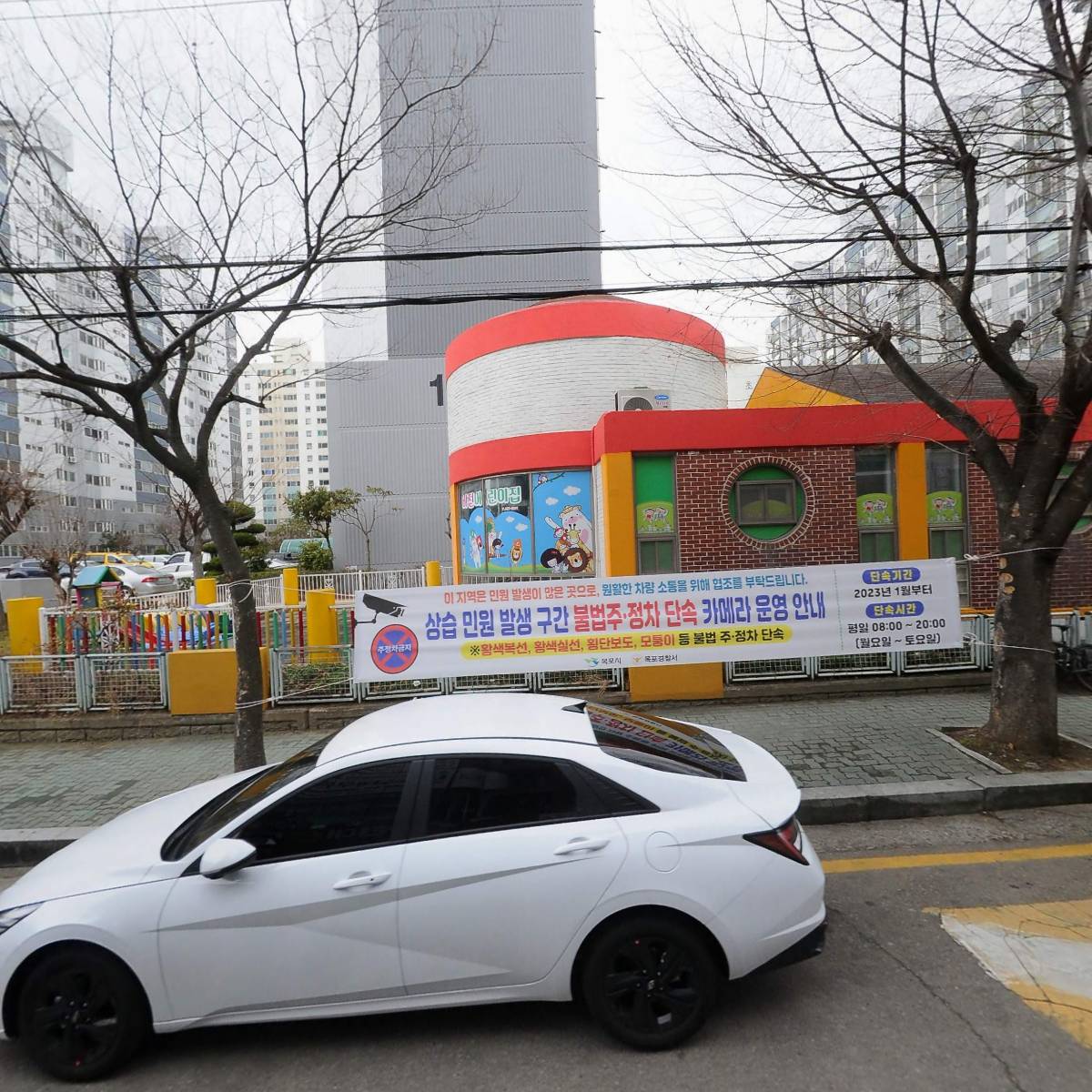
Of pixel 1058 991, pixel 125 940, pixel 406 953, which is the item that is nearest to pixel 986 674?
pixel 1058 991

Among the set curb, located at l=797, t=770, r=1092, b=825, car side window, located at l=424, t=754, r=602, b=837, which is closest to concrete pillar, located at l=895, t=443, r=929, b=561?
curb, located at l=797, t=770, r=1092, b=825

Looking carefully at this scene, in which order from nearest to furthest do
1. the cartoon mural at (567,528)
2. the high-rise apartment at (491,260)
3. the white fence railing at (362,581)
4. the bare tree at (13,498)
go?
the cartoon mural at (567,528), the bare tree at (13,498), the white fence railing at (362,581), the high-rise apartment at (491,260)

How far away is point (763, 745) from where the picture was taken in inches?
281

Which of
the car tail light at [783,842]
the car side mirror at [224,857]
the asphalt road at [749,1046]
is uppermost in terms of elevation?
the car side mirror at [224,857]

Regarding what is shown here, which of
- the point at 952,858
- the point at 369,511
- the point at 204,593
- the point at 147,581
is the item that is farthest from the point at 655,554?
the point at 369,511

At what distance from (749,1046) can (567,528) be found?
1064 cm

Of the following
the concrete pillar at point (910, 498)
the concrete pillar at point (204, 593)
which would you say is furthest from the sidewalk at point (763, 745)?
A: the concrete pillar at point (204, 593)

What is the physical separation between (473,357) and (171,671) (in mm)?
8723

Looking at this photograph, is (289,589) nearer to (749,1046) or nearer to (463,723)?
(463,723)

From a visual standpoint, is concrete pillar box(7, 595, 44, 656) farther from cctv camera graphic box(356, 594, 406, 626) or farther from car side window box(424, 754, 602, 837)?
car side window box(424, 754, 602, 837)

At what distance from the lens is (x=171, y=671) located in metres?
8.66

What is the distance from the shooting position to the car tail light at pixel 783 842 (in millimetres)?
3174

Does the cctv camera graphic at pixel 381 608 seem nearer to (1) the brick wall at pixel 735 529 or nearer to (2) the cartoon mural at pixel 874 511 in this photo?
(1) the brick wall at pixel 735 529

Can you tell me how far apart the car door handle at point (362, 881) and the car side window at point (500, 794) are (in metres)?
0.24
